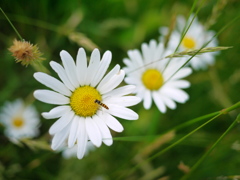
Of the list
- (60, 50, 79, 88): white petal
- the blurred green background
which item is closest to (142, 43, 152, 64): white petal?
the blurred green background

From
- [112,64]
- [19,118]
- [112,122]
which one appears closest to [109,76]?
[112,122]

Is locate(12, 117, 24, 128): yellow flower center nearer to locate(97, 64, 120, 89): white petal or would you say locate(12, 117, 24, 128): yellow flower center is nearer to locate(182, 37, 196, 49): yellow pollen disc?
locate(97, 64, 120, 89): white petal

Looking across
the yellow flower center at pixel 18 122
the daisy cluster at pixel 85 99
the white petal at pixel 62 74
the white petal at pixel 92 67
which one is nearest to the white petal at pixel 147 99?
the daisy cluster at pixel 85 99

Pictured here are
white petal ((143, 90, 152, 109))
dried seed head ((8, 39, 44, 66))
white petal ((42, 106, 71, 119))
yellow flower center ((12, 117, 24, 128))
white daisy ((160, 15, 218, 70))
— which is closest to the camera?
dried seed head ((8, 39, 44, 66))

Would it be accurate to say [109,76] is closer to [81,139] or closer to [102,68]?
[102,68]

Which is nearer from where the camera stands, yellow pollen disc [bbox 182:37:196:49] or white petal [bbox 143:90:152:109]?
white petal [bbox 143:90:152:109]

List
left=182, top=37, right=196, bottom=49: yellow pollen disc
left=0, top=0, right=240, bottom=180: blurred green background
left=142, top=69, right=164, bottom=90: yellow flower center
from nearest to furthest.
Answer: left=142, top=69, right=164, bottom=90: yellow flower center
left=0, top=0, right=240, bottom=180: blurred green background
left=182, top=37, right=196, bottom=49: yellow pollen disc
